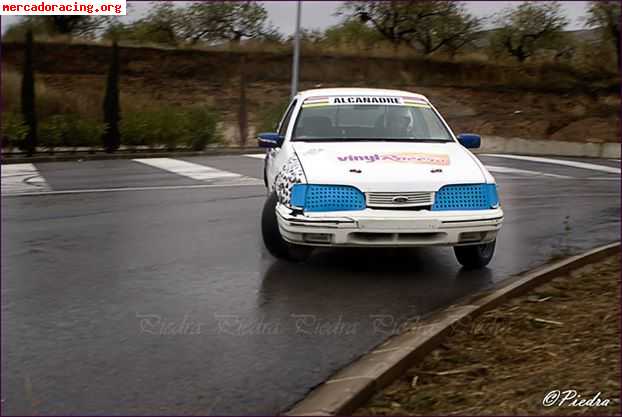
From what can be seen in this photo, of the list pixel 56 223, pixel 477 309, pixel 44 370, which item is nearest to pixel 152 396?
pixel 44 370

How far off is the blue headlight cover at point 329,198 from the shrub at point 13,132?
1630 cm

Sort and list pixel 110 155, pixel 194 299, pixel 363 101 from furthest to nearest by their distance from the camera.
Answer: pixel 110 155, pixel 363 101, pixel 194 299

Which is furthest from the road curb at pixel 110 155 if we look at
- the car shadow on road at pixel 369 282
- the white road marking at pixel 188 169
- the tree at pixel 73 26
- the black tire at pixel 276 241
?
the car shadow on road at pixel 369 282

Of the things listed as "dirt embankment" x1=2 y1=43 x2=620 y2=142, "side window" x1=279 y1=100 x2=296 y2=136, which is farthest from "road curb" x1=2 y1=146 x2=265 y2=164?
"side window" x1=279 y1=100 x2=296 y2=136

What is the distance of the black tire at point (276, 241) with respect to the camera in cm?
810

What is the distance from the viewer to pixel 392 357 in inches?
194

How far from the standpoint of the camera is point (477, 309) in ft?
19.7

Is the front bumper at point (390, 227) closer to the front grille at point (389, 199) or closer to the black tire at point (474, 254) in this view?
the front grille at point (389, 199)

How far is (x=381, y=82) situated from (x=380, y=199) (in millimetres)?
29576

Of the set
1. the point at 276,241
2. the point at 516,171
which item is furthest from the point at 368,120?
the point at 516,171

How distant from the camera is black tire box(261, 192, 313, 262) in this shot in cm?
810

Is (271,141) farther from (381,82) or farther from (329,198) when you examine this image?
(381,82)

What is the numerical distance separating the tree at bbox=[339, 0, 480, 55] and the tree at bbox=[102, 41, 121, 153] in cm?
803

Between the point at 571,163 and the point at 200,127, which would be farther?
the point at 200,127
